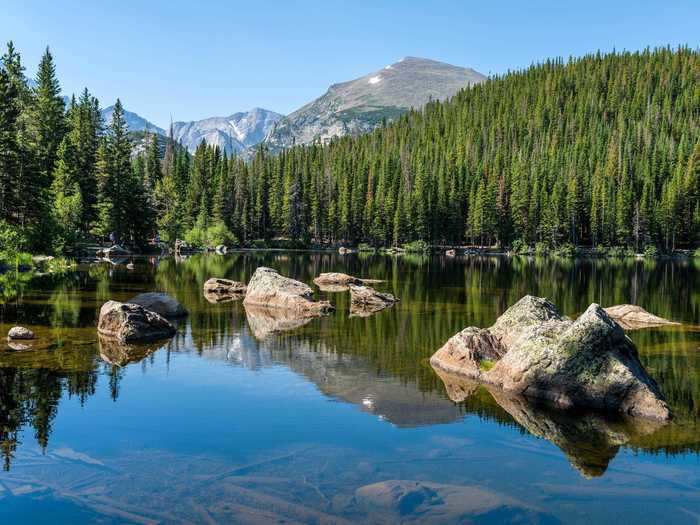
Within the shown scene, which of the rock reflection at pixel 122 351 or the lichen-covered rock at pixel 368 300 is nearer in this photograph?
the rock reflection at pixel 122 351

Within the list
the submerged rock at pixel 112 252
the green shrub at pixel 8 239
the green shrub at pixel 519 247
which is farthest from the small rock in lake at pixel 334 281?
the green shrub at pixel 519 247

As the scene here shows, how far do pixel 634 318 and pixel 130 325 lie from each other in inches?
1096

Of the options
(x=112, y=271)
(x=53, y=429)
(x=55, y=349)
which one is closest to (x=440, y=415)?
(x=53, y=429)

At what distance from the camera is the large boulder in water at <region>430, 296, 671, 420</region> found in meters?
18.1

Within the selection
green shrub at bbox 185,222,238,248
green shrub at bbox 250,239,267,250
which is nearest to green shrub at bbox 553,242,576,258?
green shrub at bbox 250,239,267,250

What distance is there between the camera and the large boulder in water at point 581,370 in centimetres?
1806

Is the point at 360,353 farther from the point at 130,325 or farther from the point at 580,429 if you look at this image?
the point at 580,429

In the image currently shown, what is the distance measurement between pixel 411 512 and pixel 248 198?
137m

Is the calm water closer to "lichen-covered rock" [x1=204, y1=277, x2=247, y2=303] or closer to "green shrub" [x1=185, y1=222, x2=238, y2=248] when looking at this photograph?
"lichen-covered rock" [x1=204, y1=277, x2=247, y2=303]

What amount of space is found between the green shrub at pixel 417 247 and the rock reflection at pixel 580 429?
374 feet

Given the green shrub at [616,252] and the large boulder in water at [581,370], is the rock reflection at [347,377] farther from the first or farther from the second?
the green shrub at [616,252]

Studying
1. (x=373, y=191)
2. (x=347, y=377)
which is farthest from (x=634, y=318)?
(x=373, y=191)

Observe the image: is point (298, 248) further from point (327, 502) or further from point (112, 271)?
point (327, 502)

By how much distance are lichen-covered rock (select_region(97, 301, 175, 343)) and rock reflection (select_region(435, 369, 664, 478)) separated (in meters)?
15.0
